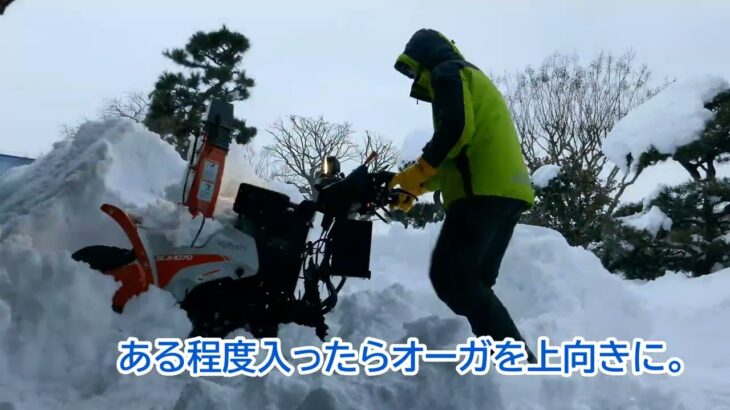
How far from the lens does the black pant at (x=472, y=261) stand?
2.79 metres

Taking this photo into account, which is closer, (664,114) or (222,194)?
(222,194)

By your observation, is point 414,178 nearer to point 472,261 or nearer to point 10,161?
point 472,261

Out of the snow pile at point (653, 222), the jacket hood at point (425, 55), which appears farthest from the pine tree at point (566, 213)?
the jacket hood at point (425, 55)

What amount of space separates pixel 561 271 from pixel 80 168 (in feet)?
12.4

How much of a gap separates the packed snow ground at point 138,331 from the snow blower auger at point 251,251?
10 centimetres

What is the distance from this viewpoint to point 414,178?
9.41ft

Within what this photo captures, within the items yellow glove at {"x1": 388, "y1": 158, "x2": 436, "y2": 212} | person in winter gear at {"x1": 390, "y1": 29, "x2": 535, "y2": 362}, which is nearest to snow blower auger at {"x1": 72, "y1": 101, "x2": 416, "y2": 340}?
yellow glove at {"x1": 388, "y1": 158, "x2": 436, "y2": 212}

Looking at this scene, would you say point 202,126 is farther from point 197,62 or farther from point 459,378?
point 197,62

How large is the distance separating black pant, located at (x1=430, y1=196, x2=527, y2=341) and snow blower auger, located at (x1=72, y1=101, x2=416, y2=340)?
1.01 feet

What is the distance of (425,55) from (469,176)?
573 millimetres

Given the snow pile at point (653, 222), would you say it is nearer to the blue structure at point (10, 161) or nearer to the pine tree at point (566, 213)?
the pine tree at point (566, 213)

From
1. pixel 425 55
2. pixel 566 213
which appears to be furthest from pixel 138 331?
pixel 566 213


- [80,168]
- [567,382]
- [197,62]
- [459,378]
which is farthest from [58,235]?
[197,62]

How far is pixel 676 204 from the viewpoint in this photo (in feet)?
35.3
